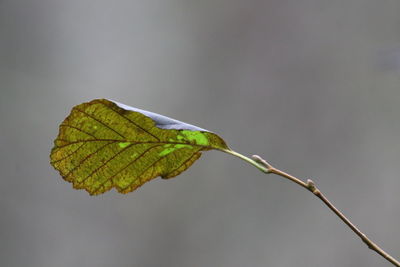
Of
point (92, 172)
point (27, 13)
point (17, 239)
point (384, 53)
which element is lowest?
point (17, 239)

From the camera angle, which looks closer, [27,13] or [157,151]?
[157,151]

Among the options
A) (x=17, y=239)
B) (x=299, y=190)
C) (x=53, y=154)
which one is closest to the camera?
(x=53, y=154)

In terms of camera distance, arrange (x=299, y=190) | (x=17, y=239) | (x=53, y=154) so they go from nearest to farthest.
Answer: (x=53, y=154), (x=17, y=239), (x=299, y=190)

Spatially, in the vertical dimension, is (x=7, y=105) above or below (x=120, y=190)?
above

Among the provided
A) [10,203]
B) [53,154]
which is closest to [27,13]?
[10,203]

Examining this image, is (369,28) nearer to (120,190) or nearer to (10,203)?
(10,203)

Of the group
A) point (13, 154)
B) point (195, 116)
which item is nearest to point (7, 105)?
point (13, 154)

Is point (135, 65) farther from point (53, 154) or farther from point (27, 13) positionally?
point (53, 154)
